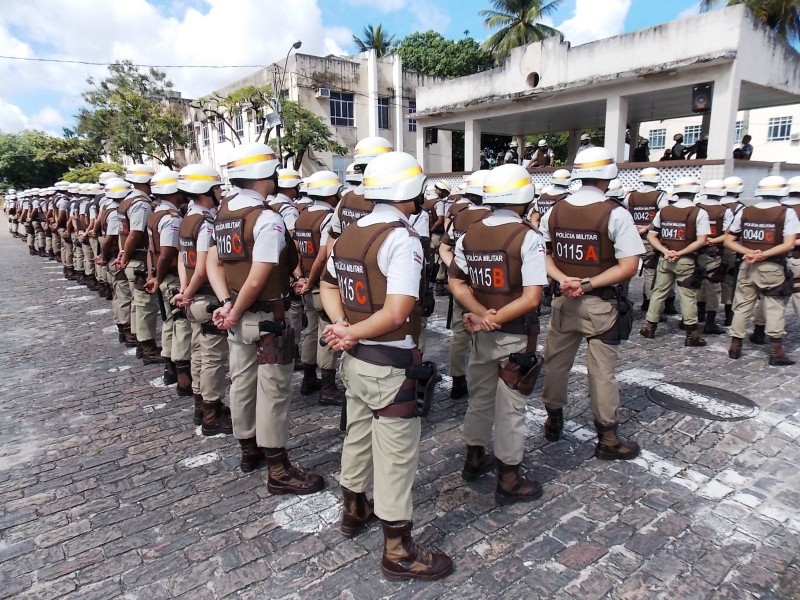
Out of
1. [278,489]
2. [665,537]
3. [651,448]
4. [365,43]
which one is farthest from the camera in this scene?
[365,43]

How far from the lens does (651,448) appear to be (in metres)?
4.08

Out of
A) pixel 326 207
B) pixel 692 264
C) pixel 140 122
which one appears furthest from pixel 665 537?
pixel 140 122

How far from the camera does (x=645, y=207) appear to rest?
835 cm

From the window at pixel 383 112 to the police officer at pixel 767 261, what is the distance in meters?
25.5

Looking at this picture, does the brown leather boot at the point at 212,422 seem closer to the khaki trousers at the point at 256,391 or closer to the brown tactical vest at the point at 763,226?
the khaki trousers at the point at 256,391

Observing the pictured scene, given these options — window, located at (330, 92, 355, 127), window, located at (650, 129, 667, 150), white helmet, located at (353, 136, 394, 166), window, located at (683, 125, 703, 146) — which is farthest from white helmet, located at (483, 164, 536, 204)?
window, located at (650, 129, 667, 150)

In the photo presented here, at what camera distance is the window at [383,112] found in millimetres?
29469

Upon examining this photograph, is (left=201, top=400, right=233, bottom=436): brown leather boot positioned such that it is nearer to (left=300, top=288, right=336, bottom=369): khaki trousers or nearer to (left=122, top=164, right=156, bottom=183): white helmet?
(left=300, top=288, right=336, bottom=369): khaki trousers

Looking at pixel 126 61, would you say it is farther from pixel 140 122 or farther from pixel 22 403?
pixel 22 403

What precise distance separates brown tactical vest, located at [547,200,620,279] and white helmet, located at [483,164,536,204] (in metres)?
0.74

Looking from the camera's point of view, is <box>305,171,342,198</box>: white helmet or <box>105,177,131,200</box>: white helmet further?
<box>105,177,131,200</box>: white helmet

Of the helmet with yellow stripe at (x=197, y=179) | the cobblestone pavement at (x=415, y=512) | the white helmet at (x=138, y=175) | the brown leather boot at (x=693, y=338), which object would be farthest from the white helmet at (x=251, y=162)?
the brown leather boot at (x=693, y=338)

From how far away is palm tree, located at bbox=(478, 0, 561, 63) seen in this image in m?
30.5

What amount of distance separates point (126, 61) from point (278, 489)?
3797 cm
